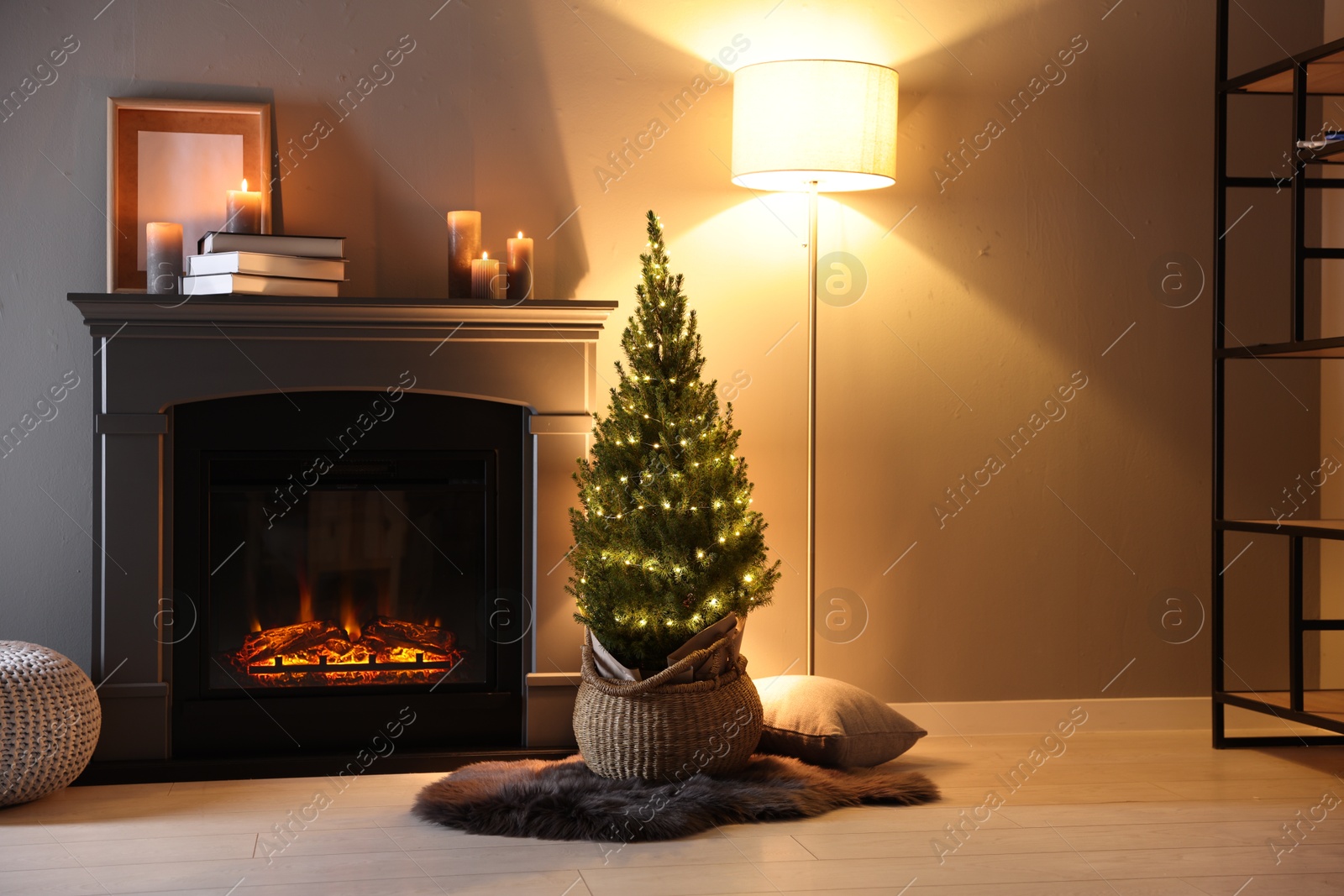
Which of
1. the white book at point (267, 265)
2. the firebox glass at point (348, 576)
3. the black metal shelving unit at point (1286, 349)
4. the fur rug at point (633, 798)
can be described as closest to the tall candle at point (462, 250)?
the white book at point (267, 265)

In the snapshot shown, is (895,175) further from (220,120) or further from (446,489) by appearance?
(220,120)

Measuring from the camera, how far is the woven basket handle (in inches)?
106

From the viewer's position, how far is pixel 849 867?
2.28 metres

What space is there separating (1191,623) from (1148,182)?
128cm

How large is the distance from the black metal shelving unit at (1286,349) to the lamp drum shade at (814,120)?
964 millimetres

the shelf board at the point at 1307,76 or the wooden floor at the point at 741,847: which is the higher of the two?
the shelf board at the point at 1307,76

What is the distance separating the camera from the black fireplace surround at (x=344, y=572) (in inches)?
117

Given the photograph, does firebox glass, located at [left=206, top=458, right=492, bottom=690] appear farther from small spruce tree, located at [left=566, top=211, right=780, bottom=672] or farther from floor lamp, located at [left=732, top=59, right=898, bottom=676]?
floor lamp, located at [left=732, top=59, right=898, bottom=676]

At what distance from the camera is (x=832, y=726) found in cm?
295

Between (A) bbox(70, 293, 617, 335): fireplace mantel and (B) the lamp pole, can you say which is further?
(B) the lamp pole

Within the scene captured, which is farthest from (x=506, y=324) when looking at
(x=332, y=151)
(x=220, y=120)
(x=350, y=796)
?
(x=350, y=796)

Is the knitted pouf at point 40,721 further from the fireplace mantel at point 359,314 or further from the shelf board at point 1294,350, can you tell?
the shelf board at point 1294,350

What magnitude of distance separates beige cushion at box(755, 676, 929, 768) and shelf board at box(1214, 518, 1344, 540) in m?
1.03

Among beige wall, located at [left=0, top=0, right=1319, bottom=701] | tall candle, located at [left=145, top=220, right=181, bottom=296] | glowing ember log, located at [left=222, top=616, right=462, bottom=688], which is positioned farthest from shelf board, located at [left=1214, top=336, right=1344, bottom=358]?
tall candle, located at [left=145, top=220, right=181, bottom=296]
